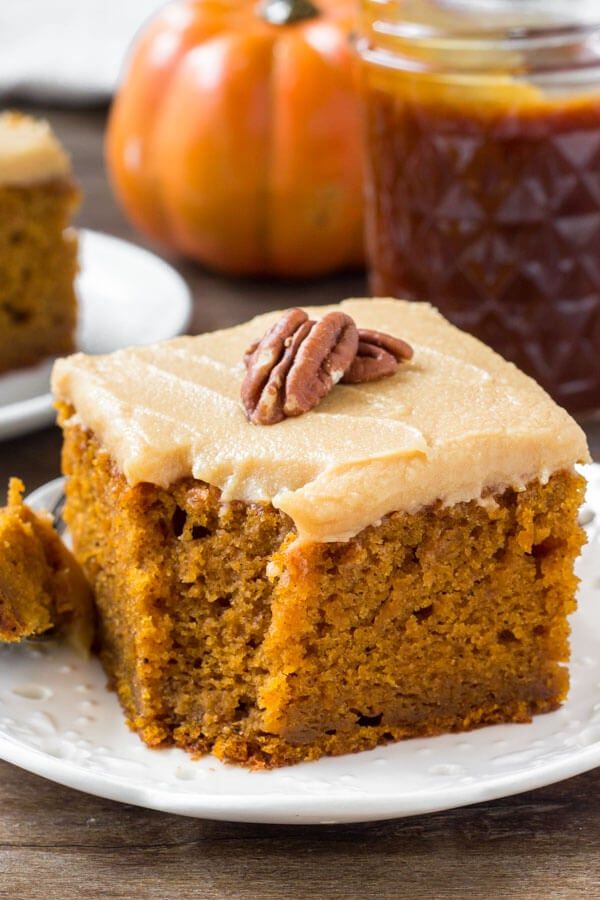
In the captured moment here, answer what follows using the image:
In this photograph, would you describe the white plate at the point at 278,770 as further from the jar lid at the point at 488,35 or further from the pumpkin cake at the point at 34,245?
the pumpkin cake at the point at 34,245

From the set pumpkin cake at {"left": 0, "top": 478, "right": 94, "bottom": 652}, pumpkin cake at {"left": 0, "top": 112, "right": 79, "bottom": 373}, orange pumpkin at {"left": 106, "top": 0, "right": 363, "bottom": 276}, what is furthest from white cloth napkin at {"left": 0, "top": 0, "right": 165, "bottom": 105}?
pumpkin cake at {"left": 0, "top": 478, "right": 94, "bottom": 652}

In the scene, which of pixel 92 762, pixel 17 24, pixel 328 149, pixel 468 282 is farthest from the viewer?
pixel 17 24

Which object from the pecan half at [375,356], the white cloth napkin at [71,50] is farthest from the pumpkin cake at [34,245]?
the white cloth napkin at [71,50]

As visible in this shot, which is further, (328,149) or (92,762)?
(328,149)

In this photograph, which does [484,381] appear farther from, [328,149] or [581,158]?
[328,149]

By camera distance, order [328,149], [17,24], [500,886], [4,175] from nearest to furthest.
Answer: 1. [500,886]
2. [4,175]
3. [328,149]
4. [17,24]

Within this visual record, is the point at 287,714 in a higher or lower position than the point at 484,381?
lower

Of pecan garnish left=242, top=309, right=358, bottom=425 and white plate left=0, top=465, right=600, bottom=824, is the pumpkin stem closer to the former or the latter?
pecan garnish left=242, top=309, right=358, bottom=425

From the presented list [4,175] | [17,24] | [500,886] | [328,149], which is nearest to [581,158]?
[328,149]
